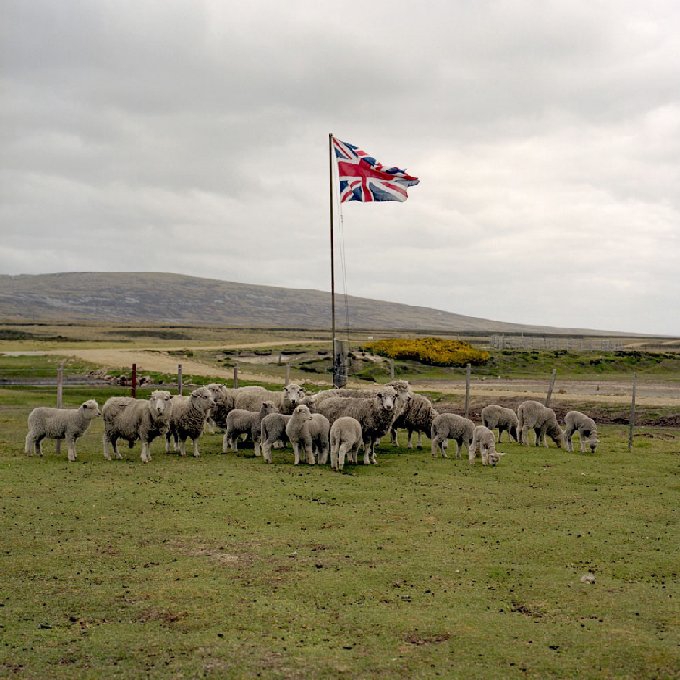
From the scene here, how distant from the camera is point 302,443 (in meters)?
19.7

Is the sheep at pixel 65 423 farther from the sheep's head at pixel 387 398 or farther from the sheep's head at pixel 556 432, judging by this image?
the sheep's head at pixel 556 432

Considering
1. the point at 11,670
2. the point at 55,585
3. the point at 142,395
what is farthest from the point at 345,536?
the point at 142,395

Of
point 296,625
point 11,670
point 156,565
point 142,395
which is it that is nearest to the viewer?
point 11,670

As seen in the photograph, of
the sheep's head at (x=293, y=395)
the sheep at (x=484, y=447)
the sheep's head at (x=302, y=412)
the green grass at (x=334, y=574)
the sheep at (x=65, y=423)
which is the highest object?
the sheep's head at (x=293, y=395)

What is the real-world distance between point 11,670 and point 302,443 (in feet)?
41.4

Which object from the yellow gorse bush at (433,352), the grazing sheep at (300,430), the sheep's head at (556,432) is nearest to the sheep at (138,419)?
the grazing sheep at (300,430)

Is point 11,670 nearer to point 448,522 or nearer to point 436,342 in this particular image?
point 448,522

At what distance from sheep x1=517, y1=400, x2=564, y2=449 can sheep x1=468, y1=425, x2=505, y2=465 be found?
3325mm

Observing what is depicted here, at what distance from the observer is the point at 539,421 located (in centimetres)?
2283

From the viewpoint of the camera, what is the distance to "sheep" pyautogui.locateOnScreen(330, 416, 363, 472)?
1831 cm

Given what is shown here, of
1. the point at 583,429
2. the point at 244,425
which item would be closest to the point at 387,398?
the point at 244,425

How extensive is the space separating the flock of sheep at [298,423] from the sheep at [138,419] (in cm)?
3

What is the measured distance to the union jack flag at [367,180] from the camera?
27500 millimetres

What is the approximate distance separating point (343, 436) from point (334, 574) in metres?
8.33
